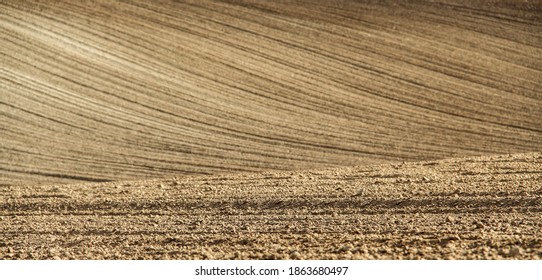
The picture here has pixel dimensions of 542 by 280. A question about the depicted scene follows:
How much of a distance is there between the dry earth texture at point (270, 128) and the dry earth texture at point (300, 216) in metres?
0.05

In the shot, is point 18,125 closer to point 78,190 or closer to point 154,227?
point 78,190

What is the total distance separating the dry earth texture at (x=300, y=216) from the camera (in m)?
10.0

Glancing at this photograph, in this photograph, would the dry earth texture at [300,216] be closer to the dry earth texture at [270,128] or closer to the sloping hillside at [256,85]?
the dry earth texture at [270,128]

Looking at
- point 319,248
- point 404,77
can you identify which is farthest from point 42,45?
point 319,248

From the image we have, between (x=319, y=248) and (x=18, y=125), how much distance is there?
537 inches

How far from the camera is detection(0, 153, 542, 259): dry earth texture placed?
10.0m

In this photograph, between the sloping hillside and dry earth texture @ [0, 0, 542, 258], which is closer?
dry earth texture @ [0, 0, 542, 258]

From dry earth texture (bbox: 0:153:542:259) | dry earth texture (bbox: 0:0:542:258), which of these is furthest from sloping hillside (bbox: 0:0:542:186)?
dry earth texture (bbox: 0:153:542:259)

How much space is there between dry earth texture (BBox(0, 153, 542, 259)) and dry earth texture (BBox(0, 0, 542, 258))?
0.05 meters

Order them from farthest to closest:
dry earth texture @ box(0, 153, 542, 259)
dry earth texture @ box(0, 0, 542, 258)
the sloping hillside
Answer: the sloping hillside, dry earth texture @ box(0, 0, 542, 258), dry earth texture @ box(0, 153, 542, 259)

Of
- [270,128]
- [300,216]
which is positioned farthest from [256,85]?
[300,216]

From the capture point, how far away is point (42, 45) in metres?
26.8

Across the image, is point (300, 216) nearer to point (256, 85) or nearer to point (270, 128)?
point (270, 128)

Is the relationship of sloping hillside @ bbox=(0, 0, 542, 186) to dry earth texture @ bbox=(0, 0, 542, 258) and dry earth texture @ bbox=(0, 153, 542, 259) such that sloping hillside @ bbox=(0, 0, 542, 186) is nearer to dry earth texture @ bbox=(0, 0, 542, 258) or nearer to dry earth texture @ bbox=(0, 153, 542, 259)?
dry earth texture @ bbox=(0, 0, 542, 258)
